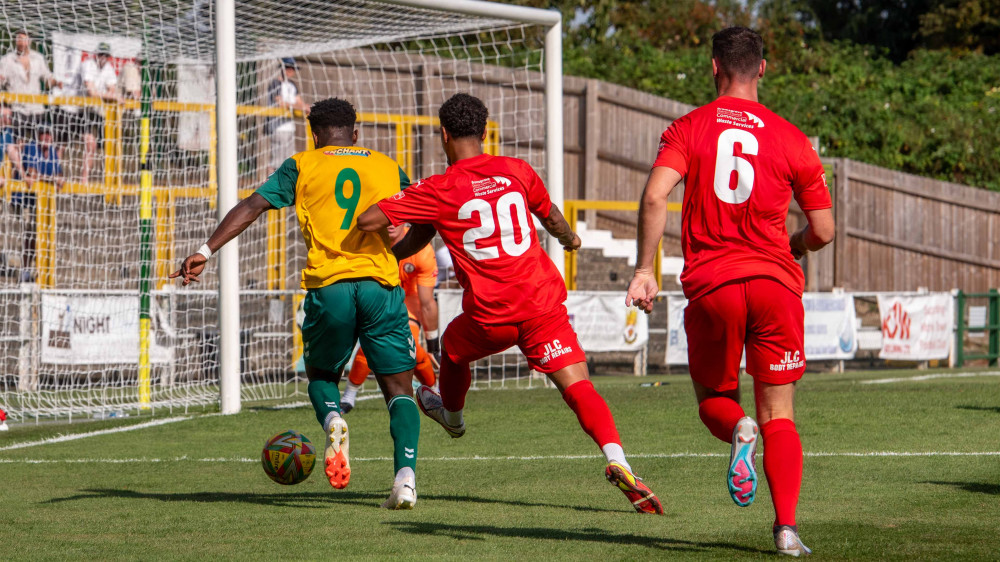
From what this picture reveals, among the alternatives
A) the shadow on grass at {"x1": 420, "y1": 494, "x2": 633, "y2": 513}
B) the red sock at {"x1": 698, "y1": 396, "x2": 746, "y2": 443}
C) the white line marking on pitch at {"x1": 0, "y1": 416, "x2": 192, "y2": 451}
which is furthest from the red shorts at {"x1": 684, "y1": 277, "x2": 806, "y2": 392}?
the white line marking on pitch at {"x1": 0, "y1": 416, "x2": 192, "y2": 451}

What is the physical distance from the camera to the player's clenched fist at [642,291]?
15.4 ft

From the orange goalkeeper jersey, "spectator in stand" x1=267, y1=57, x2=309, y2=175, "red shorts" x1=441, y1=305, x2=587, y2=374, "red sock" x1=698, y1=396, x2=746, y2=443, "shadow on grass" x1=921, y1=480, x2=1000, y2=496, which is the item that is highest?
"spectator in stand" x1=267, y1=57, x2=309, y2=175

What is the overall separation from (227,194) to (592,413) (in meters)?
6.18

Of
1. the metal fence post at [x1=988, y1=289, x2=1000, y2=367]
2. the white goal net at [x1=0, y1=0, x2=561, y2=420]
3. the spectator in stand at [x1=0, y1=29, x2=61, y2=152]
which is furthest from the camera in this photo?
the metal fence post at [x1=988, y1=289, x2=1000, y2=367]

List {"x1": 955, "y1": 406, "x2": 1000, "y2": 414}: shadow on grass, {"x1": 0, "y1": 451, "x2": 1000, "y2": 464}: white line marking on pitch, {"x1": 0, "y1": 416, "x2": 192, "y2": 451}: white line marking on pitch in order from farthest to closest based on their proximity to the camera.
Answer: {"x1": 955, "y1": 406, "x2": 1000, "y2": 414}: shadow on grass
{"x1": 0, "y1": 416, "x2": 192, "y2": 451}: white line marking on pitch
{"x1": 0, "y1": 451, "x2": 1000, "y2": 464}: white line marking on pitch

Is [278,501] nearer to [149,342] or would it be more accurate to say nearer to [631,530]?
[631,530]

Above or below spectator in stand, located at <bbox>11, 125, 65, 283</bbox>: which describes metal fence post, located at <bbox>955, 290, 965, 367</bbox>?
below

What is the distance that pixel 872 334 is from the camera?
66.8ft

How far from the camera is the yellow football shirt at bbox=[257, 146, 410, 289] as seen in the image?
651cm

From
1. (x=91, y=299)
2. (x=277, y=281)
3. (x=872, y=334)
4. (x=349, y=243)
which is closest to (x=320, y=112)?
(x=349, y=243)

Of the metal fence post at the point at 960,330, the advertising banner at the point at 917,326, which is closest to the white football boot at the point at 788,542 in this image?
the advertising banner at the point at 917,326

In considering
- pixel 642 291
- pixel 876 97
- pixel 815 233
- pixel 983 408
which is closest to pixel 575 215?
pixel 983 408

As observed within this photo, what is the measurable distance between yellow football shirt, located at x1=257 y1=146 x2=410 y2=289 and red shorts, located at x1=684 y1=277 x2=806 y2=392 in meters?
2.19

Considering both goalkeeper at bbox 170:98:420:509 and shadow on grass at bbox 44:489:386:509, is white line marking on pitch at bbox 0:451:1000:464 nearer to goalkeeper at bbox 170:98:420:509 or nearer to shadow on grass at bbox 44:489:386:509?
shadow on grass at bbox 44:489:386:509
